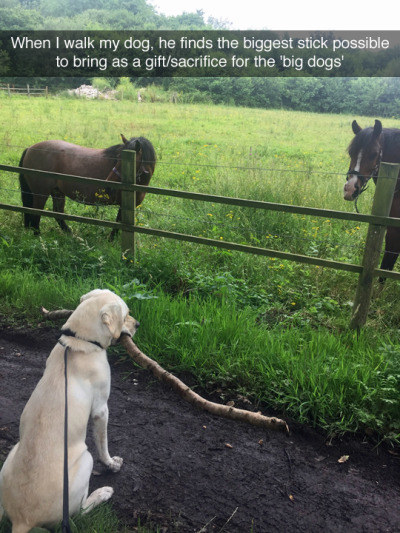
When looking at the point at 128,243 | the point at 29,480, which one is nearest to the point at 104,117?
the point at 128,243

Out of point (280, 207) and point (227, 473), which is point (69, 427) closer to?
point (227, 473)

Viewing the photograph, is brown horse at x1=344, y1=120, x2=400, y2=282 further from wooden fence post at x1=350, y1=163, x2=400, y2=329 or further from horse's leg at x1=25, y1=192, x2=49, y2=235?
horse's leg at x1=25, y1=192, x2=49, y2=235

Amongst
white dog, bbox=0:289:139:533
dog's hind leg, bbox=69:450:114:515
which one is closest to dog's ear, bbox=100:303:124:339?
white dog, bbox=0:289:139:533

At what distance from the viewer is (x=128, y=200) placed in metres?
5.58

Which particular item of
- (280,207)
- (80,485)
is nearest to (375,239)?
(280,207)

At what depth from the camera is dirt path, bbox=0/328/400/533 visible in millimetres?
2670

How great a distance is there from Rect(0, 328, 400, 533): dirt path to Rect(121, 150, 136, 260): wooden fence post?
88.0 inches

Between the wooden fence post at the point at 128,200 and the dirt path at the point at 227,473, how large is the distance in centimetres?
224

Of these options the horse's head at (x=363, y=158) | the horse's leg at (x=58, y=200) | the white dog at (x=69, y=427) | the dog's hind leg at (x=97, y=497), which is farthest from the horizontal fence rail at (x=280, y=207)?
the dog's hind leg at (x=97, y=497)

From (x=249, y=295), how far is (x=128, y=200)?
1824 millimetres

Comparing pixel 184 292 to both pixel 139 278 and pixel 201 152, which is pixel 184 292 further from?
pixel 201 152

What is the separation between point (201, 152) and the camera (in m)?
13.8

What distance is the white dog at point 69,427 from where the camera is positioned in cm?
209

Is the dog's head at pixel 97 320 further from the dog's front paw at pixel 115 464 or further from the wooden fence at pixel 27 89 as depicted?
the wooden fence at pixel 27 89
